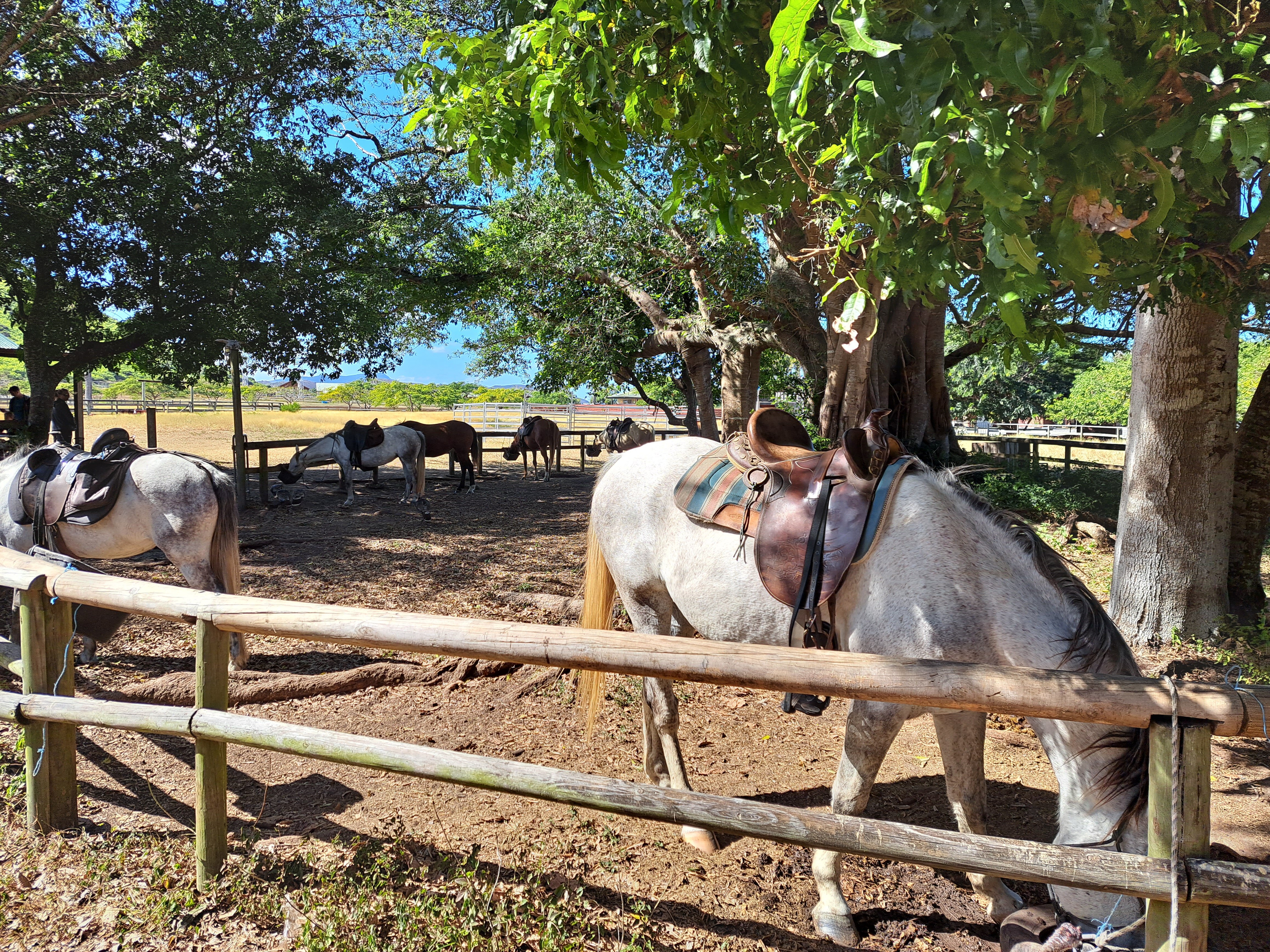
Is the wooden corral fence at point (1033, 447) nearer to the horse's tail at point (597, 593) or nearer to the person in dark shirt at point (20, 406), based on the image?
the horse's tail at point (597, 593)

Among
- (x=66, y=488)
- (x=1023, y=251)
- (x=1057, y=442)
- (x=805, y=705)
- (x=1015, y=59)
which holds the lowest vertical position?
(x=805, y=705)

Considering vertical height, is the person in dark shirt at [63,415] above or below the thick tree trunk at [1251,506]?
above

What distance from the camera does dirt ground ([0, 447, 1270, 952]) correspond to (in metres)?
2.59

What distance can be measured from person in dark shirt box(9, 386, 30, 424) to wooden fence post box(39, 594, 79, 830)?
12.3 metres

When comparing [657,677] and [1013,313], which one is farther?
[657,677]

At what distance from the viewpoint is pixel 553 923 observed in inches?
92.4

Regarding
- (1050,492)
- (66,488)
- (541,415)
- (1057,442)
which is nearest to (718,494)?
(66,488)

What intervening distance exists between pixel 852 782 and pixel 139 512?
495 centimetres

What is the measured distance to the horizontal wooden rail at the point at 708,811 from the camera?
164cm

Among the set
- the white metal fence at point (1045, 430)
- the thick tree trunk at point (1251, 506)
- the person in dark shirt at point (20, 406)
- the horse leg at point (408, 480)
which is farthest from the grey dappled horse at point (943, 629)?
the white metal fence at point (1045, 430)

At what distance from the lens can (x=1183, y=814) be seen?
5.28 feet

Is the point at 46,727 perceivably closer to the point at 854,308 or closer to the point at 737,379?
the point at 854,308

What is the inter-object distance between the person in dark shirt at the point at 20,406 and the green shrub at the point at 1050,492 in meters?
15.2

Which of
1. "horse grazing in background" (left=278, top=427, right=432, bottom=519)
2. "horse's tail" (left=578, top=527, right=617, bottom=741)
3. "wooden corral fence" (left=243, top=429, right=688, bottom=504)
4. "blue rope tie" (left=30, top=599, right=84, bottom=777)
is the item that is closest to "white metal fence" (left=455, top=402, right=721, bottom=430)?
"wooden corral fence" (left=243, top=429, right=688, bottom=504)
